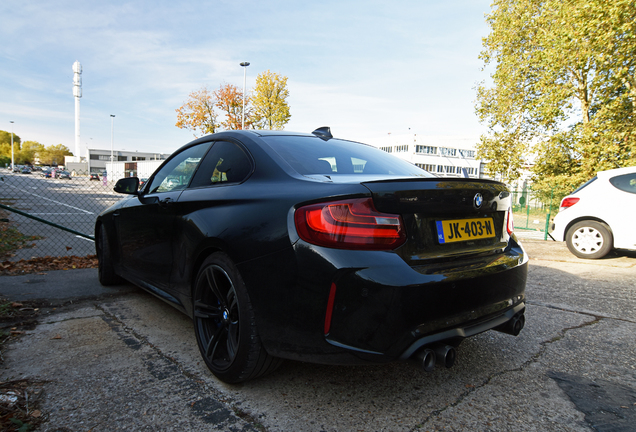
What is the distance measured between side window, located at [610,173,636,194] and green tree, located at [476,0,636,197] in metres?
7.14

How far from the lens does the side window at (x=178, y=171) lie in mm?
3039

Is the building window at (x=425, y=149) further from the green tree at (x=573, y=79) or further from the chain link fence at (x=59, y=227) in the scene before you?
the chain link fence at (x=59, y=227)

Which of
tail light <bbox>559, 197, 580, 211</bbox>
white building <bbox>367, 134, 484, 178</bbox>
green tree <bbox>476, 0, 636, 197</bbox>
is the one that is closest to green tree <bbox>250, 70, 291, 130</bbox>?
green tree <bbox>476, 0, 636, 197</bbox>

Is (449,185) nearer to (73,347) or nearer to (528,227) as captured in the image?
(73,347)

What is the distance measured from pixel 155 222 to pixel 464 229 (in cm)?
226

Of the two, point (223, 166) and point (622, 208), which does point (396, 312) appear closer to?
point (223, 166)

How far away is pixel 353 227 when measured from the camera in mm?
1770

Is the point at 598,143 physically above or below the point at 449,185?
above

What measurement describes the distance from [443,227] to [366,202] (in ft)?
1.50

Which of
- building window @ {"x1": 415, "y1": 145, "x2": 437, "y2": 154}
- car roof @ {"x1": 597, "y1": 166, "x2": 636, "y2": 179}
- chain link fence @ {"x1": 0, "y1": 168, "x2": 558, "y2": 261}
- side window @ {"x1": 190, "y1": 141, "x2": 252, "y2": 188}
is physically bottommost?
chain link fence @ {"x1": 0, "y1": 168, "x2": 558, "y2": 261}

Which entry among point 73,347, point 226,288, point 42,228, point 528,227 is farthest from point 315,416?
point 528,227

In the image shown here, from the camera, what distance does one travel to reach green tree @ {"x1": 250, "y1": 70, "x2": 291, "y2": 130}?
34.9 metres

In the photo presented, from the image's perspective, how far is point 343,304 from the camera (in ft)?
5.67

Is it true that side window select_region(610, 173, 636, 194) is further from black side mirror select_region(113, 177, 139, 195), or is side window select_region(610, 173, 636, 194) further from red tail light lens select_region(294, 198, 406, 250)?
black side mirror select_region(113, 177, 139, 195)
